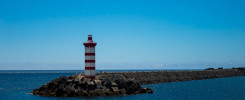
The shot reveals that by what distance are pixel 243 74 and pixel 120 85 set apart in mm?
73107

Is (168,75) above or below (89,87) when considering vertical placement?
above

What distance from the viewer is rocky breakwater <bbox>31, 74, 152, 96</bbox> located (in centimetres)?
3475

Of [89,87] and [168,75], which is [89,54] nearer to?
[89,87]

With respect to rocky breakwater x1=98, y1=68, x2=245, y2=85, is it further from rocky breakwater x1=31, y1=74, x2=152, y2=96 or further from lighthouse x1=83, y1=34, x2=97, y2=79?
lighthouse x1=83, y1=34, x2=97, y2=79

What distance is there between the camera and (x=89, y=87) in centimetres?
3488

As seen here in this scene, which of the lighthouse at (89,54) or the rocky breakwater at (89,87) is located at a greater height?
the lighthouse at (89,54)

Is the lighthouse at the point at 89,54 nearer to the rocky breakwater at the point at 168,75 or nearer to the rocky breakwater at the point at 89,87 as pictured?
the rocky breakwater at the point at 89,87

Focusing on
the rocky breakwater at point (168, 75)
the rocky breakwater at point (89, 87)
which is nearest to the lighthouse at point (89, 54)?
the rocky breakwater at point (89, 87)

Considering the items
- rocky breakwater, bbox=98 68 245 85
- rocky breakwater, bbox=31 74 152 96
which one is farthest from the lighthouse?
rocky breakwater, bbox=98 68 245 85

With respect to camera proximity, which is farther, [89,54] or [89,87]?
[89,54]

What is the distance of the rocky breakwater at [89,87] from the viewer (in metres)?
34.8

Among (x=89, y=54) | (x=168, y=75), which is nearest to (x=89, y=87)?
(x=89, y=54)

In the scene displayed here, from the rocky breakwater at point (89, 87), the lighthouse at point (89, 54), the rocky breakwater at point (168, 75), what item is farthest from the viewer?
the rocky breakwater at point (168, 75)

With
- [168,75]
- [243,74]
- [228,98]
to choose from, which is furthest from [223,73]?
[228,98]
